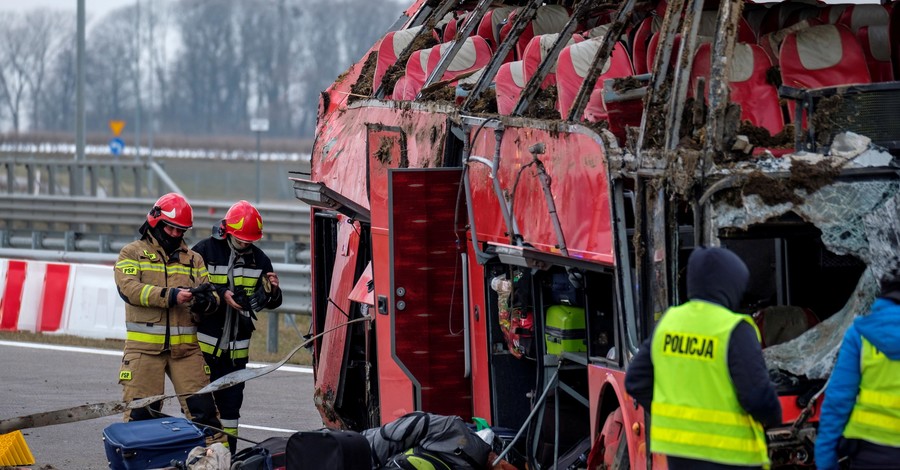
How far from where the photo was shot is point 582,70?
21.7ft

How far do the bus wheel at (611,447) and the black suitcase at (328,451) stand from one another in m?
1.27

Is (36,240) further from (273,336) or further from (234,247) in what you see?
(234,247)

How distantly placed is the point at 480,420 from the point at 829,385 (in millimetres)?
2708

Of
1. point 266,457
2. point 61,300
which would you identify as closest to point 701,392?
point 266,457

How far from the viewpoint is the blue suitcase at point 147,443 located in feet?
23.8

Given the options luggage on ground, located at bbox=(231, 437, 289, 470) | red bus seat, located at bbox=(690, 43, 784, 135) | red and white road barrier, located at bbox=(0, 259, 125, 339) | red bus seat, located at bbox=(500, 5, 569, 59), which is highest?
red bus seat, located at bbox=(500, 5, 569, 59)

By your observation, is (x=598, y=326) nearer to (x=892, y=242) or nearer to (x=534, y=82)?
(x=534, y=82)

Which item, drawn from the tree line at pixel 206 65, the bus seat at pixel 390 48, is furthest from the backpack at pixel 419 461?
the tree line at pixel 206 65

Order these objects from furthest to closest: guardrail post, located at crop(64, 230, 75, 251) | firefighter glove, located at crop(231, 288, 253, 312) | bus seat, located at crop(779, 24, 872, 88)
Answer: guardrail post, located at crop(64, 230, 75, 251) → firefighter glove, located at crop(231, 288, 253, 312) → bus seat, located at crop(779, 24, 872, 88)

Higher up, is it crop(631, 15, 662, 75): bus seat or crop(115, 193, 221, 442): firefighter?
crop(631, 15, 662, 75): bus seat

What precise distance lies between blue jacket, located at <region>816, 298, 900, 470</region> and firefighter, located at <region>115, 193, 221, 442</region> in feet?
14.6

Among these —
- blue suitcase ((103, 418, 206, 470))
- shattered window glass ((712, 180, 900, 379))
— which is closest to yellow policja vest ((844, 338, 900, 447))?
shattered window glass ((712, 180, 900, 379))

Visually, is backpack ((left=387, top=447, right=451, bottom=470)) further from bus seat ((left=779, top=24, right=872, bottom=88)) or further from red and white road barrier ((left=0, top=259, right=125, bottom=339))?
red and white road barrier ((left=0, top=259, right=125, bottom=339))

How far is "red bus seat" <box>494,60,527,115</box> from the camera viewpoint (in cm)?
725
